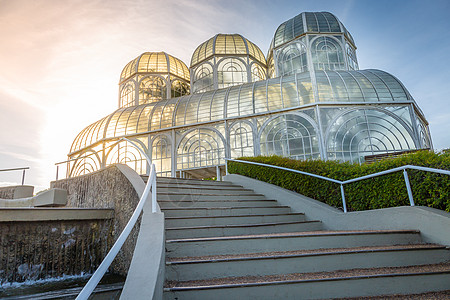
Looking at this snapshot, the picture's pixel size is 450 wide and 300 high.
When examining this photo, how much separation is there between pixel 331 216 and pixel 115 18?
9150mm

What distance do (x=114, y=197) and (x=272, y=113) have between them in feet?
34.7

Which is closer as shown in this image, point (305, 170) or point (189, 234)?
point (189, 234)

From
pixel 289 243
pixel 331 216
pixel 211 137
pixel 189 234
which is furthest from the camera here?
pixel 211 137

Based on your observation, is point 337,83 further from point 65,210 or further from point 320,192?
point 65,210

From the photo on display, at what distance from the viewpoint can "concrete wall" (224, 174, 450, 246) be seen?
366cm

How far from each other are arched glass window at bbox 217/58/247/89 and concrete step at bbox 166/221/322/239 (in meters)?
17.3

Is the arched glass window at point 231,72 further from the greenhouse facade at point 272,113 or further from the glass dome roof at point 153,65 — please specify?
the glass dome roof at point 153,65

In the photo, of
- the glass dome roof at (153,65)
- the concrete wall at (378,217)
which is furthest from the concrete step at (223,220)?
the glass dome roof at (153,65)

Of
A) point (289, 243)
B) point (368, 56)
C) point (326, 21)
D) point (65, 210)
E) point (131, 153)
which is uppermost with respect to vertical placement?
point (326, 21)

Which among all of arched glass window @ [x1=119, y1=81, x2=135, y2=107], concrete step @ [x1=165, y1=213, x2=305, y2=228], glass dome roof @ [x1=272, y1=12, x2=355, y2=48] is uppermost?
glass dome roof @ [x1=272, y1=12, x2=355, y2=48]

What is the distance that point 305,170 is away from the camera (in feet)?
22.6

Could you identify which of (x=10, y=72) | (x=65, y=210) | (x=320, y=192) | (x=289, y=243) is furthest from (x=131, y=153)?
(x=289, y=243)

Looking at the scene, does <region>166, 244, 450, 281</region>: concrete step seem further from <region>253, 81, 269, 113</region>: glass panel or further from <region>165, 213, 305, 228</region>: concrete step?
<region>253, 81, 269, 113</region>: glass panel

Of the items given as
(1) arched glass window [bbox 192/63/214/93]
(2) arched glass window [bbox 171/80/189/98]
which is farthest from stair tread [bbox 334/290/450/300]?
(2) arched glass window [bbox 171/80/189/98]
